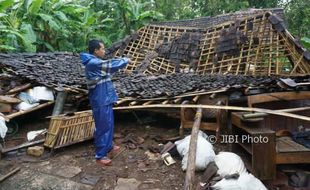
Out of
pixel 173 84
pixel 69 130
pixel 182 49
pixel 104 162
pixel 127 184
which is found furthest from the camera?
pixel 182 49

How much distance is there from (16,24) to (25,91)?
4.93 meters

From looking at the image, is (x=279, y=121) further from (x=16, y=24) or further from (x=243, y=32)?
(x=16, y=24)

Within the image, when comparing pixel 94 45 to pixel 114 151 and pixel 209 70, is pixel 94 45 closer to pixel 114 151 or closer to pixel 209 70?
pixel 114 151

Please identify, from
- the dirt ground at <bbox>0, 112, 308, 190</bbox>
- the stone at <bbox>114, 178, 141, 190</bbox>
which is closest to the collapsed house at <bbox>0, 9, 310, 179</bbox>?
the dirt ground at <bbox>0, 112, 308, 190</bbox>

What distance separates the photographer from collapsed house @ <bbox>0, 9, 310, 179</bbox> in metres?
5.52

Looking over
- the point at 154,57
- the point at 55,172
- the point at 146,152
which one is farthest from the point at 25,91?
the point at 154,57

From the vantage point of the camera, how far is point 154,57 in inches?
405

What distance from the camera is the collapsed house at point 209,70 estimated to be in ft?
18.1

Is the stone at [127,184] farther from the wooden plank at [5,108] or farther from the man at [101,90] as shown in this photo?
the wooden plank at [5,108]

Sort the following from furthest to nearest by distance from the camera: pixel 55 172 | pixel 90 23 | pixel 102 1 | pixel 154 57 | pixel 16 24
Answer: pixel 102 1 < pixel 90 23 < pixel 16 24 < pixel 154 57 < pixel 55 172

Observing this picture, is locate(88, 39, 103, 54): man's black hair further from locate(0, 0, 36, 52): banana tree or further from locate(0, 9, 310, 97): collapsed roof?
locate(0, 0, 36, 52): banana tree

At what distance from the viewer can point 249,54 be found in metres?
8.83

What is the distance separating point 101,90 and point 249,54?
5.20 m

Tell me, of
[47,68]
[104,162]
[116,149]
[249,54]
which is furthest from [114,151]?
[249,54]
